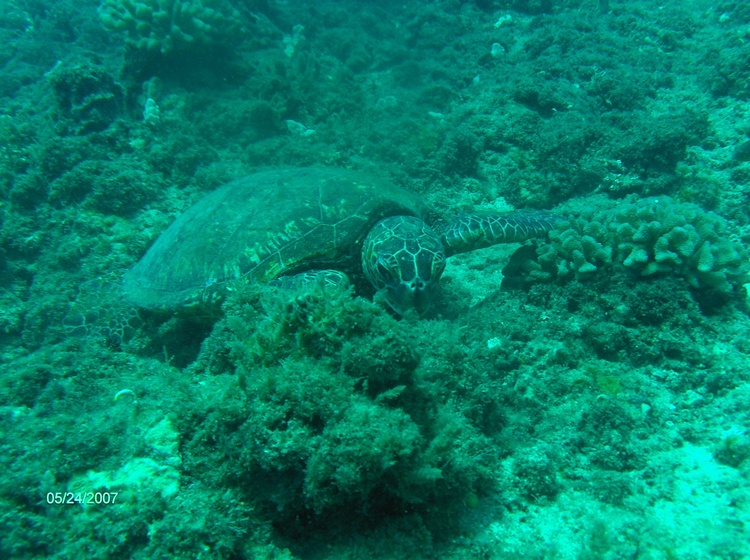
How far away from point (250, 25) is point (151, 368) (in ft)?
37.3

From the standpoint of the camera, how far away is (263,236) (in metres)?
4.20

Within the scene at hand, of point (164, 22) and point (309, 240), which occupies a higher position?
point (164, 22)

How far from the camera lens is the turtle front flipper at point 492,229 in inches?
169

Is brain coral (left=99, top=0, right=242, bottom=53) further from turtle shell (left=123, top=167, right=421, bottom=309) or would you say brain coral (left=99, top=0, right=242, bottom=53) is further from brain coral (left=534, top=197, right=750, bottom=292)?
brain coral (left=534, top=197, right=750, bottom=292)

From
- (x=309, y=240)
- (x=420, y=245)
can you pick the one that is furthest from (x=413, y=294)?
(x=309, y=240)

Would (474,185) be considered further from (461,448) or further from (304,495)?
(304,495)

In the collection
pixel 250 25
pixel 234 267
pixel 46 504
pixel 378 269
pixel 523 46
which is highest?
pixel 250 25

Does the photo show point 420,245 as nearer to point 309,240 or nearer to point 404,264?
point 404,264

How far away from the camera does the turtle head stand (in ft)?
12.0

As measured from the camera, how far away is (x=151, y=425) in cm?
230

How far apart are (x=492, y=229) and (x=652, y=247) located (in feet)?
5.18

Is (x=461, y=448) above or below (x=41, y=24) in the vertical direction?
below

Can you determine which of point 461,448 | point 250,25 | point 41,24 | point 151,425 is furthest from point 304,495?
point 41,24
